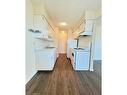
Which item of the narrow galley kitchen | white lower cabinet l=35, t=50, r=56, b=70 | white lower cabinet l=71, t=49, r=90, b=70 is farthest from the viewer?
white lower cabinet l=71, t=49, r=90, b=70

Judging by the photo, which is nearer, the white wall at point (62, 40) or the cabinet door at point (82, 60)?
the cabinet door at point (82, 60)

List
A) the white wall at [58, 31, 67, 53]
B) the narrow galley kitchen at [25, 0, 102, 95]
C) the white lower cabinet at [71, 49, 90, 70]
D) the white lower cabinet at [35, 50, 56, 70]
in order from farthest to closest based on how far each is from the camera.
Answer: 1. the white wall at [58, 31, 67, 53]
2. the white lower cabinet at [71, 49, 90, 70]
3. the white lower cabinet at [35, 50, 56, 70]
4. the narrow galley kitchen at [25, 0, 102, 95]

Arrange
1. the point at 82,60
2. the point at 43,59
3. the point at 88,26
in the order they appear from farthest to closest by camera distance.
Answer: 1. the point at 82,60
2. the point at 88,26
3. the point at 43,59

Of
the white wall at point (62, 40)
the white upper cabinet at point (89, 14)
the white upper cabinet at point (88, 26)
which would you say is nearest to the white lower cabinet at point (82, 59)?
the white upper cabinet at point (88, 26)

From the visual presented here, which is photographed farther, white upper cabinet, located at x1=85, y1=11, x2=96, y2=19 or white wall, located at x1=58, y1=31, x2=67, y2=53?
white wall, located at x1=58, y1=31, x2=67, y2=53

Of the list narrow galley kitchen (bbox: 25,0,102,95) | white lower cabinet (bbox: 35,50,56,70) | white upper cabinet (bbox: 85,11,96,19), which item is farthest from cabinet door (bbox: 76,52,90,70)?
white upper cabinet (bbox: 85,11,96,19)

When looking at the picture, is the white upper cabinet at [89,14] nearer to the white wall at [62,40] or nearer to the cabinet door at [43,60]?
the cabinet door at [43,60]

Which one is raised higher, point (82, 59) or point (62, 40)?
point (62, 40)

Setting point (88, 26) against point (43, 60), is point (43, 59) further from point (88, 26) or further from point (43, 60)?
point (88, 26)

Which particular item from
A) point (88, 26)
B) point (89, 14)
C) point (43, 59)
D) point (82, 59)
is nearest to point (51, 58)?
point (43, 59)

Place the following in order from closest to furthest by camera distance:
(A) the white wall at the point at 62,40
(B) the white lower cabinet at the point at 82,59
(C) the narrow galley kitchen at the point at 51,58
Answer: (C) the narrow galley kitchen at the point at 51,58 < (B) the white lower cabinet at the point at 82,59 < (A) the white wall at the point at 62,40

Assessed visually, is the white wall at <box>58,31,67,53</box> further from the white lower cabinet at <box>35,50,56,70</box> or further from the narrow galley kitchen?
the white lower cabinet at <box>35,50,56,70</box>
